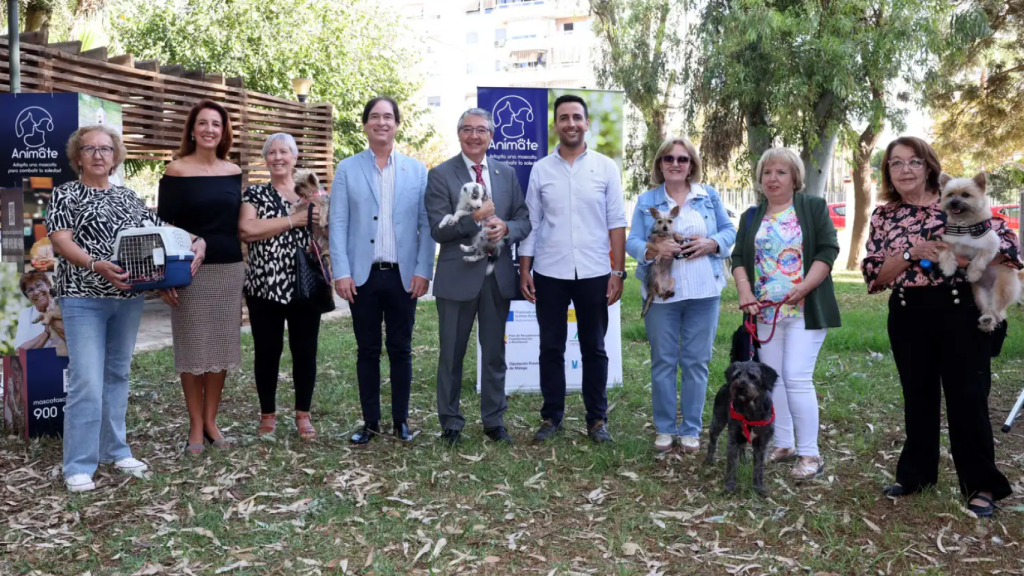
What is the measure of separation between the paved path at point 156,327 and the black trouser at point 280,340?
3.36 m

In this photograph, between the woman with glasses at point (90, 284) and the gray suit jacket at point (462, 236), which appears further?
the gray suit jacket at point (462, 236)

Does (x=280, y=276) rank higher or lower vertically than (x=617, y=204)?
lower

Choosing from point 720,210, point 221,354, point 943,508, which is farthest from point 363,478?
point 943,508

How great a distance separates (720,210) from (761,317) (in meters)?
0.87

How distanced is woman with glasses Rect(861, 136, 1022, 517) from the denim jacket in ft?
3.15

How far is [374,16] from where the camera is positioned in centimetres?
2444

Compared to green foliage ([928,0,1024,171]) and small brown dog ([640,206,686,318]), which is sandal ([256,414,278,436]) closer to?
small brown dog ([640,206,686,318])

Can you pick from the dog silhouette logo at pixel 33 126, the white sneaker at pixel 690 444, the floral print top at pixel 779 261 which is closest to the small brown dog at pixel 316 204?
the dog silhouette logo at pixel 33 126

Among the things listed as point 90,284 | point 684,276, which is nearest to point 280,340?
point 90,284

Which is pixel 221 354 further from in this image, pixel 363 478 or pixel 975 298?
pixel 975 298

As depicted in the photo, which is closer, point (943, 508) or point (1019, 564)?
point (1019, 564)

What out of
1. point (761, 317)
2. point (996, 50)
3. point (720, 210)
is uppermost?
point (996, 50)

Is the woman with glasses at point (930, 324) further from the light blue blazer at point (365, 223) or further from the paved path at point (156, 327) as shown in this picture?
the paved path at point (156, 327)

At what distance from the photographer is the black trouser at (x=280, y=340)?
535 cm
